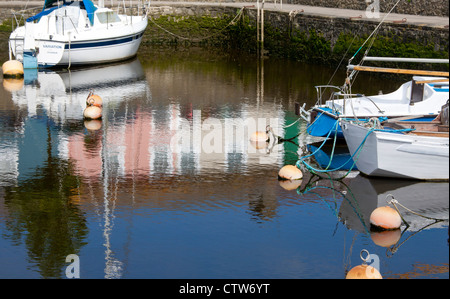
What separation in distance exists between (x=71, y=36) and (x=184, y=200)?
19601 millimetres

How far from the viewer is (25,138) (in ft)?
73.6

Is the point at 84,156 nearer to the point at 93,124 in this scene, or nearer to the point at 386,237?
the point at 93,124

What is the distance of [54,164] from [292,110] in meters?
9.29

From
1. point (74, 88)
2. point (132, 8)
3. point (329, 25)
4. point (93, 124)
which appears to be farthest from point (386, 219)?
point (132, 8)

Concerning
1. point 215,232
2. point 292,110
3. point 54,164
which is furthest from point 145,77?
point 215,232

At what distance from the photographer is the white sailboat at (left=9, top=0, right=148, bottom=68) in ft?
114

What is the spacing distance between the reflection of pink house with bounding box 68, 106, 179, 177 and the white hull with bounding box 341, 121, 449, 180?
15.0ft

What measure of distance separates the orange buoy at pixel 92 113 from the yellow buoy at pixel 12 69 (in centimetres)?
948

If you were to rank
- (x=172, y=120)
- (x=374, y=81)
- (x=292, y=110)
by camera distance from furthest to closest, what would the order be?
1. (x=374, y=81)
2. (x=292, y=110)
3. (x=172, y=120)

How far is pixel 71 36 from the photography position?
34844 millimetres

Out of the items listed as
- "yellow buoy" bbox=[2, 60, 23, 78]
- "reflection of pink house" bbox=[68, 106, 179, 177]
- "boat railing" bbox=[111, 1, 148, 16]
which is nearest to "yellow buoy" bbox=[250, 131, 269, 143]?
"reflection of pink house" bbox=[68, 106, 179, 177]

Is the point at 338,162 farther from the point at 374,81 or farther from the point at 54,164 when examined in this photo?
the point at 374,81

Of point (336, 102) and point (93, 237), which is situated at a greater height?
point (336, 102)

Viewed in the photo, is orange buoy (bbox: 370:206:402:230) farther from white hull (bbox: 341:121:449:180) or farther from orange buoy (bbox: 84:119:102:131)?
orange buoy (bbox: 84:119:102:131)
